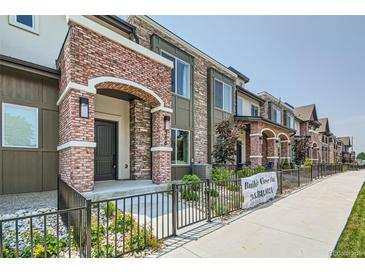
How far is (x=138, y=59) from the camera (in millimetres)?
7574

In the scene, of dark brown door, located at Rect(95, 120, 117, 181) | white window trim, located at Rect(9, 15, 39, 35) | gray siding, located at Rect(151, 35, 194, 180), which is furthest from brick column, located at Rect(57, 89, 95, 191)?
gray siding, located at Rect(151, 35, 194, 180)

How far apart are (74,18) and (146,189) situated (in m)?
5.50

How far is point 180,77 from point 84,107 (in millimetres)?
6533

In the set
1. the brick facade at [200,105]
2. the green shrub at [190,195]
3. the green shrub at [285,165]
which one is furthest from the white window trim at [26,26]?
the green shrub at [285,165]

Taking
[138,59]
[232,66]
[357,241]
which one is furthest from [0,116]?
[232,66]

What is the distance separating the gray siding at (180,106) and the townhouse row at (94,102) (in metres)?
0.05

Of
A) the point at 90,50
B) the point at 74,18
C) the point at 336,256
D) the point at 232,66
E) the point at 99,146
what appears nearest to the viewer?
the point at 336,256

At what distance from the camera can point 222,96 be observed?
14211mm

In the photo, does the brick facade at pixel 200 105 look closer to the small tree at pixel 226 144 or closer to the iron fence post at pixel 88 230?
the small tree at pixel 226 144

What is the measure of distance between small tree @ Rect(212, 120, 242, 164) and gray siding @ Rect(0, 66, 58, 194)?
7.96 m

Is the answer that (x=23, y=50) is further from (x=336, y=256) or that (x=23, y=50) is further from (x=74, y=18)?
(x=336, y=256)

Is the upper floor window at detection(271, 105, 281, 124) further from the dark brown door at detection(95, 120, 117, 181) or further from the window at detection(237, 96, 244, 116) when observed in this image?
the dark brown door at detection(95, 120, 117, 181)

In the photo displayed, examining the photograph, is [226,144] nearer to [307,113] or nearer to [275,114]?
[275,114]

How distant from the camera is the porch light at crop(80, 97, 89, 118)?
5.89 meters
